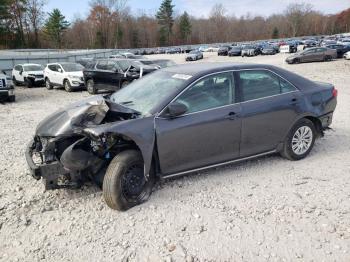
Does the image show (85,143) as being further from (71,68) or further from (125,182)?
(71,68)

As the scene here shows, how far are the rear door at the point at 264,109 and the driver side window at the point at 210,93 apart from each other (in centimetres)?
20

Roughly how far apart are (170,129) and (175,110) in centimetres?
23

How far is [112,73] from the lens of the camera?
13.9 metres

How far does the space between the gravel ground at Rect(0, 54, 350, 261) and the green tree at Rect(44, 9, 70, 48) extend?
242ft

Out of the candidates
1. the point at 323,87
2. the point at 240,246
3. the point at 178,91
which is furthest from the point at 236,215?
the point at 323,87

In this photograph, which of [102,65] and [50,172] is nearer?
[50,172]

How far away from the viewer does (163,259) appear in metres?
3.01

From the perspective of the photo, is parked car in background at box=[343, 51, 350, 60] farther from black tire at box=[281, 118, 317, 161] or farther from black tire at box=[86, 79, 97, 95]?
black tire at box=[281, 118, 317, 161]

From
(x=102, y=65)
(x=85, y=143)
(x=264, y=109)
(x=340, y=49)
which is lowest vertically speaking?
(x=85, y=143)

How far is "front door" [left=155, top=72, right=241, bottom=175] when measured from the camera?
12.9 ft

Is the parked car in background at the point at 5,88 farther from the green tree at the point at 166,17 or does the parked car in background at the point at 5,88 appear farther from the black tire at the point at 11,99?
the green tree at the point at 166,17

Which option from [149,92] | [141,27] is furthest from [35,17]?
[149,92]

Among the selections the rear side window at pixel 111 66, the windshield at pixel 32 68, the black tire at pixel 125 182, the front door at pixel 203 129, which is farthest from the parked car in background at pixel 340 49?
the black tire at pixel 125 182

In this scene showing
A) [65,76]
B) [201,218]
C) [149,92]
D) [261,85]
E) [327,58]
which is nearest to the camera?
[201,218]
